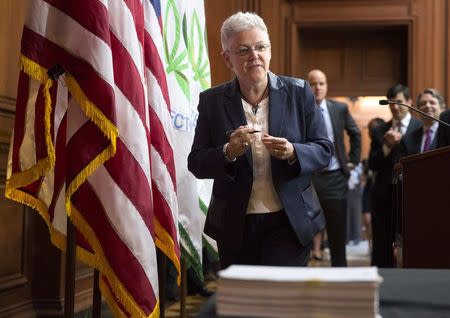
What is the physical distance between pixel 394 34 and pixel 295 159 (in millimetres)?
6588

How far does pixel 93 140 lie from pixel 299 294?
5.68ft

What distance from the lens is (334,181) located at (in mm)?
5562

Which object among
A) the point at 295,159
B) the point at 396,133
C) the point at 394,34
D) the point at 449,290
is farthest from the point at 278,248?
the point at 394,34

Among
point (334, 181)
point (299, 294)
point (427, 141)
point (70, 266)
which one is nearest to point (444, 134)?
point (427, 141)

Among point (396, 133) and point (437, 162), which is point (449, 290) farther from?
point (396, 133)

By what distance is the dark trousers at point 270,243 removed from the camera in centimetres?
241

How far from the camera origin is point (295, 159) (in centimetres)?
235

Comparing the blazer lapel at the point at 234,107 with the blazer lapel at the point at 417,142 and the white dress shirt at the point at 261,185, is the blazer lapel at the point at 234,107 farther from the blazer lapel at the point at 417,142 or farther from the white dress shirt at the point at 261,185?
the blazer lapel at the point at 417,142

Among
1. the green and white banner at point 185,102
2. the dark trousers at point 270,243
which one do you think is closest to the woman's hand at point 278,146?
the dark trousers at point 270,243

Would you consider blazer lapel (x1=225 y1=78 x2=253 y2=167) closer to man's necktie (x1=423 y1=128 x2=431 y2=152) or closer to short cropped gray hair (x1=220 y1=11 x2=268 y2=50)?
short cropped gray hair (x1=220 y1=11 x2=268 y2=50)

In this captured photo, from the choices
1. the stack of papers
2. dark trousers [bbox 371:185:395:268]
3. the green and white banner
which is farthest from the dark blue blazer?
dark trousers [bbox 371:185:395:268]

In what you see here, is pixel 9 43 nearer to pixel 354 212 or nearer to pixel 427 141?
pixel 427 141

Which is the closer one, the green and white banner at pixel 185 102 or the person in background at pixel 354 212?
the green and white banner at pixel 185 102

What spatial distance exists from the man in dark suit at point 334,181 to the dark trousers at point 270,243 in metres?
3.13
